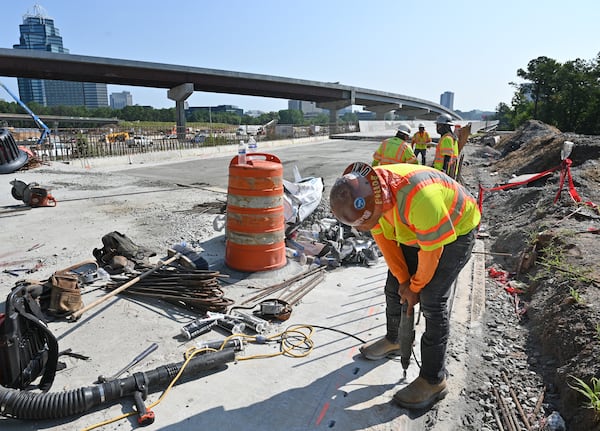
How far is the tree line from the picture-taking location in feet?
163

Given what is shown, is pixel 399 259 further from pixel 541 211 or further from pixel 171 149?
pixel 171 149

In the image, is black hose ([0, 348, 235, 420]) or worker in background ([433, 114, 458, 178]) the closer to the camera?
black hose ([0, 348, 235, 420])

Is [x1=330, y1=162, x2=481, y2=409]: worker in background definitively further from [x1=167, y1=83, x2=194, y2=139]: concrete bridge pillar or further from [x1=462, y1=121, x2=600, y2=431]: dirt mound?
[x1=167, y1=83, x2=194, y2=139]: concrete bridge pillar

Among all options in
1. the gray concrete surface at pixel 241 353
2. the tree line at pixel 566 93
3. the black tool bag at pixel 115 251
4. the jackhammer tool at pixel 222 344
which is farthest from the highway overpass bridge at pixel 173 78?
the jackhammer tool at pixel 222 344

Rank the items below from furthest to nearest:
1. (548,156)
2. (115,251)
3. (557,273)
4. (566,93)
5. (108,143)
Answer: (566,93), (108,143), (548,156), (115,251), (557,273)

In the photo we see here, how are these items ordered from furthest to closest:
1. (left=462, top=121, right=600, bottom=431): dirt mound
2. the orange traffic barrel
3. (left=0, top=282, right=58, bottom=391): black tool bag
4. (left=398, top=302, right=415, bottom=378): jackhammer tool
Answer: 1. the orange traffic barrel
2. (left=462, top=121, right=600, bottom=431): dirt mound
3. (left=398, top=302, right=415, bottom=378): jackhammer tool
4. (left=0, top=282, right=58, bottom=391): black tool bag

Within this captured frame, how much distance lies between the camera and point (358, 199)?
2445 millimetres

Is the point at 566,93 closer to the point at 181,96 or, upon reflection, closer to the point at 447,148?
the point at 181,96

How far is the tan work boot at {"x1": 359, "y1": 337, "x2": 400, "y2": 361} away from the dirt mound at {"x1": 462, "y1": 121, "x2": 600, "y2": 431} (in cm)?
71

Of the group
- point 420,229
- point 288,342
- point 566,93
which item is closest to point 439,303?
point 420,229

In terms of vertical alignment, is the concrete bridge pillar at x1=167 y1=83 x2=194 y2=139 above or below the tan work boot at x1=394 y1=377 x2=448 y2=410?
above

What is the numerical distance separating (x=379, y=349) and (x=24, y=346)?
2.64 metres

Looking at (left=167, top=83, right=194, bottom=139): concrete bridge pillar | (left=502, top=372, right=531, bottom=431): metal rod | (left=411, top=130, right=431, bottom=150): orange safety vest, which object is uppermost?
(left=167, top=83, right=194, bottom=139): concrete bridge pillar

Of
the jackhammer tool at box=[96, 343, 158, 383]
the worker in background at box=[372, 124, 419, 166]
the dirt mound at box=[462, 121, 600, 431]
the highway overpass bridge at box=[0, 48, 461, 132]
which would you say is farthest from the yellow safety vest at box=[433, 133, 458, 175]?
the highway overpass bridge at box=[0, 48, 461, 132]
